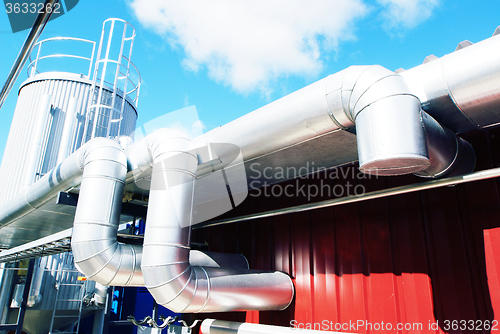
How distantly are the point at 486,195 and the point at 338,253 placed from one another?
1648 millimetres

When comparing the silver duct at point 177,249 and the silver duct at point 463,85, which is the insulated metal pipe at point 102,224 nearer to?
the silver duct at point 177,249

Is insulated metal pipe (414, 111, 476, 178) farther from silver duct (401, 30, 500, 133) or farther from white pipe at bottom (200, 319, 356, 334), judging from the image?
white pipe at bottom (200, 319, 356, 334)

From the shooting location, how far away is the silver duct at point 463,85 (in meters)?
1.98

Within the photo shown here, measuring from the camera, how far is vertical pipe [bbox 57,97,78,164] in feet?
25.1

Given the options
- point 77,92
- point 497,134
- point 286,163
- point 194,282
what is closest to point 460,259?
point 497,134

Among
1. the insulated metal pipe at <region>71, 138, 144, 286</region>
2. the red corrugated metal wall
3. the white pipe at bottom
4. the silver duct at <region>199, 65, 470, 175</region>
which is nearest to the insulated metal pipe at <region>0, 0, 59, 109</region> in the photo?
the insulated metal pipe at <region>71, 138, 144, 286</region>

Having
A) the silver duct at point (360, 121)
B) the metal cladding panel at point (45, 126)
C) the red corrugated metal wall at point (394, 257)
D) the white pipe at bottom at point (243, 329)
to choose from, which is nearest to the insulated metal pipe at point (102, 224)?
the white pipe at bottom at point (243, 329)

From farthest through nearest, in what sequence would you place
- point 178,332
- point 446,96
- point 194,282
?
point 178,332, point 194,282, point 446,96

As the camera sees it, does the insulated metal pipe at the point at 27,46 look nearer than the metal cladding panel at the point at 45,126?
Yes

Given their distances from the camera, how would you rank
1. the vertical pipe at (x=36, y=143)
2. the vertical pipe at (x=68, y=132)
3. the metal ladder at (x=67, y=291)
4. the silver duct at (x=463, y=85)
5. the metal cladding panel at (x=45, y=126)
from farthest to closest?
the vertical pipe at (x=68, y=132) < the metal cladding panel at (x=45, y=126) < the vertical pipe at (x=36, y=143) < the metal ladder at (x=67, y=291) < the silver duct at (x=463, y=85)

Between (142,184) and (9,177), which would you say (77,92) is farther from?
(142,184)

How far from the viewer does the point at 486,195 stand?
9.78 feet

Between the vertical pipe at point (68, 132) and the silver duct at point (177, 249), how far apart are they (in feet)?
17.2

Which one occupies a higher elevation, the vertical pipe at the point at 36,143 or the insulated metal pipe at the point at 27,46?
the vertical pipe at the point at 36,143
